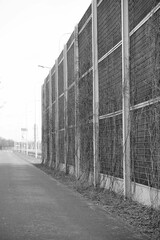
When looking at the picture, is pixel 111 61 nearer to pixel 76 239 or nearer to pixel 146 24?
pixel 146 24

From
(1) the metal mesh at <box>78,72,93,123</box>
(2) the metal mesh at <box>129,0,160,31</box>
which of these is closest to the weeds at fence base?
(1) the metal mesh at <box>78,72,93,123</box>

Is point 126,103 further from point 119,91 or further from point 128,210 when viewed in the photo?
point 128,210

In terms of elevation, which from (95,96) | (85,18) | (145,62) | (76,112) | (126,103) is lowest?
(126,103)

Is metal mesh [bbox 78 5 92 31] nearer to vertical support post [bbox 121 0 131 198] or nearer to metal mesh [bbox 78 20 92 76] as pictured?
metal mesh [bbox 78 20 92 76]

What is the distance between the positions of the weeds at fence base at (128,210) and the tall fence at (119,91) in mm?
547

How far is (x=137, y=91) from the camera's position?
965 centimetres

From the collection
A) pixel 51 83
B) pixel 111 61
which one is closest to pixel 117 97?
pixel 111 61

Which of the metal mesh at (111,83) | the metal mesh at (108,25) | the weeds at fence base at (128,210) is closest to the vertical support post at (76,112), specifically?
the metal mesh at (111,83)

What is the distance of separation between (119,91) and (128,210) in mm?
3660

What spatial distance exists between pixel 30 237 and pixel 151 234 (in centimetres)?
206

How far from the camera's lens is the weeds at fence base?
7.01m

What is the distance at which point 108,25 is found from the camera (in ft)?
40.7

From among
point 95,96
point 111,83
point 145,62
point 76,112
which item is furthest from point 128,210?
point 76,112

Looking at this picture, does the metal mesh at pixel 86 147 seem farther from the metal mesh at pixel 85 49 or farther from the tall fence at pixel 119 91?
the metal mesh at pixel 85 49
